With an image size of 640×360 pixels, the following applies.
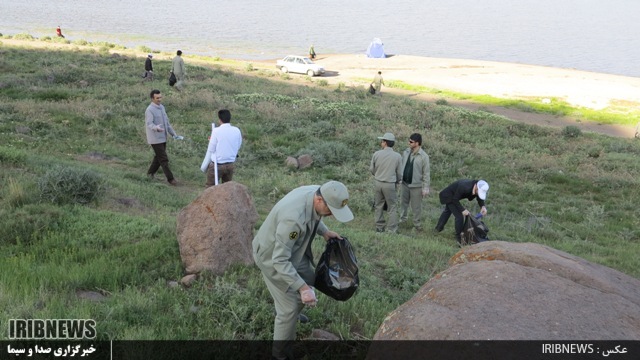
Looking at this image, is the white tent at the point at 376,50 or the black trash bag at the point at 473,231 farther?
the white tent at the point at 376,50

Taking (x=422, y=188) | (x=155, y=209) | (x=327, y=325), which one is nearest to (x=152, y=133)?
(x=155, y=209)

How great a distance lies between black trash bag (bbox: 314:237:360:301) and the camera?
15.3 ft

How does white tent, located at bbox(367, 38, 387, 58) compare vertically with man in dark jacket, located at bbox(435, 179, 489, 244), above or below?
above

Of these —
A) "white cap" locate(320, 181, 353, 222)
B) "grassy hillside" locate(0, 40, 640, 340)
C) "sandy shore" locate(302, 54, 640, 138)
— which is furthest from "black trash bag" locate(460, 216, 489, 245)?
"sandy shore" locate(302, 54, 640, 138)

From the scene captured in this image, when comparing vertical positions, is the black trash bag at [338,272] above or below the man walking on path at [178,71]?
below

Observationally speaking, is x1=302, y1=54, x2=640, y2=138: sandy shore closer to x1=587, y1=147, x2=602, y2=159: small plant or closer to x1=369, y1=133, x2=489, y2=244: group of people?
x1=587, y1=147, x2=602, y2=159: small plant

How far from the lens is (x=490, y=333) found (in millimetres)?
3391

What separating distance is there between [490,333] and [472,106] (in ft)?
98.0

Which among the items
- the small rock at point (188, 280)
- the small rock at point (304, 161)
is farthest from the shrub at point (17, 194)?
the small rock at point (304, 161)

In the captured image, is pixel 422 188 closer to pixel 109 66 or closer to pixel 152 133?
pixel 152 133

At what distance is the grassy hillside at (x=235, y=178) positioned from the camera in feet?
17.7

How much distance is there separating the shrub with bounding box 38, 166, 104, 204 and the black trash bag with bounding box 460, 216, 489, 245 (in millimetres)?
6681

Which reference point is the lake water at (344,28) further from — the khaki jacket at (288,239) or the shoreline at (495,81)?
the khaki jacket at (288,239)

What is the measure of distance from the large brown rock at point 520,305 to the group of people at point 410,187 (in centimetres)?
521
